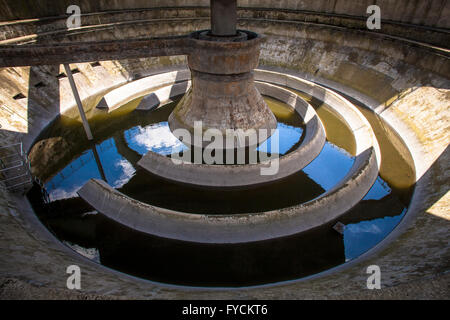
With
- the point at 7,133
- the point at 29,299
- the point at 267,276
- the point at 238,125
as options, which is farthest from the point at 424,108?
the point at 7,133

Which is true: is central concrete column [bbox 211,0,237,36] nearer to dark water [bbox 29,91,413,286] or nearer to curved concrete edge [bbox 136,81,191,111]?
dark water [bbox 29,91,413,286]

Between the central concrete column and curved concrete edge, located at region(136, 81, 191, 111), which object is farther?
curved concrete edge, located at region(136, 81, 191, 111)

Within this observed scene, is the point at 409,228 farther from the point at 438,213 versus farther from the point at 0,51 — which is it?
the point at 0,51

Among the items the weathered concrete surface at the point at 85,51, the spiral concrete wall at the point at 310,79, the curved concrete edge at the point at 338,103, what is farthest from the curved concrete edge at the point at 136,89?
the curved concrete edge at the point at 338,103

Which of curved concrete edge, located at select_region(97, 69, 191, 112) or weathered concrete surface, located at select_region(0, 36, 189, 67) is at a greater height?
curved concrete edge, located at select_region(97, 69, 191, 112)

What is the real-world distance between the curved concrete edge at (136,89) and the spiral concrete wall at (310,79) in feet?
7.72

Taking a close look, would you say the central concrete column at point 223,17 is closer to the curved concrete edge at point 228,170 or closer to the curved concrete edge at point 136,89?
the curved concrete edge at point 228,170

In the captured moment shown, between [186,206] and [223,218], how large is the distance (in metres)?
3.07

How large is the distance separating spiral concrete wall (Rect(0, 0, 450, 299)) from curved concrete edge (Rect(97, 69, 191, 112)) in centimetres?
235

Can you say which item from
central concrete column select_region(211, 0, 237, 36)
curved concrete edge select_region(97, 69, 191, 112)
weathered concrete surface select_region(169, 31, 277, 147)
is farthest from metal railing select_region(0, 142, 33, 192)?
central concrete column select_region(211, 0, 237, 36)

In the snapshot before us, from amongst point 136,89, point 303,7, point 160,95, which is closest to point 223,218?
point 160,95

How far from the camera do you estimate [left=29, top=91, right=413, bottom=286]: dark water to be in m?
11.2

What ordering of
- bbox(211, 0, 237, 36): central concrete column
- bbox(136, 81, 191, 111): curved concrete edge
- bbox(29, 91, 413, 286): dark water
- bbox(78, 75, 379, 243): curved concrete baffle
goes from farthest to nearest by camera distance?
1. bbox(136, 81, 191, 111): curved concrete edge
2. bbox(211, 0, 237, 36): central concrete column
3. bbox(78, 75, 379, 243): curved concrete baffle
4. bbox(29, 91, 413, 286): dark water

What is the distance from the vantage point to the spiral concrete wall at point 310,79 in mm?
7918
